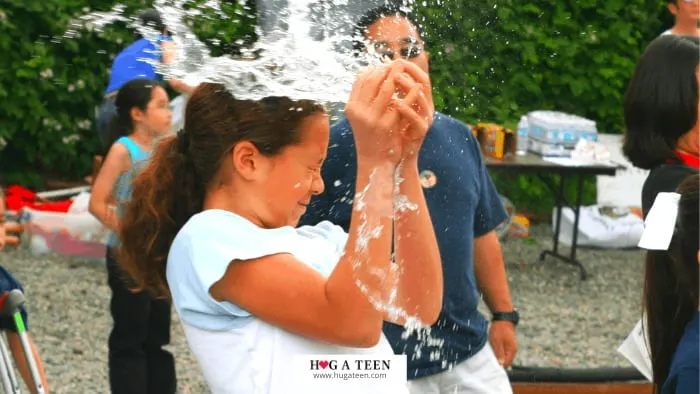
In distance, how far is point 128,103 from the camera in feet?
13.3

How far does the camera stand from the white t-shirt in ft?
5.52

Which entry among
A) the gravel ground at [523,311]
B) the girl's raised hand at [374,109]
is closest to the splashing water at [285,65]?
the girl's raised hand at [374,109]

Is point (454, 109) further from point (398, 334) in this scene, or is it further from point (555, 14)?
point (398, 334)

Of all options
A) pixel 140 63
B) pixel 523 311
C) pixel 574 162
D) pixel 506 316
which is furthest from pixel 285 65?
pixel 574 162

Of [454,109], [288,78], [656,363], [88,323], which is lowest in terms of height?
[88,323]

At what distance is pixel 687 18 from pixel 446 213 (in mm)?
2208

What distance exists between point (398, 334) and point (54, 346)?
3221 millimetres

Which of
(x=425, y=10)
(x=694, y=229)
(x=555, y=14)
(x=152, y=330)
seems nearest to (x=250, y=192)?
(x=425, y=10)

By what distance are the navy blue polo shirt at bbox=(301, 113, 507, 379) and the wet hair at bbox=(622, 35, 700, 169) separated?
1.76ft

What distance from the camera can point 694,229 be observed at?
225 centimetres

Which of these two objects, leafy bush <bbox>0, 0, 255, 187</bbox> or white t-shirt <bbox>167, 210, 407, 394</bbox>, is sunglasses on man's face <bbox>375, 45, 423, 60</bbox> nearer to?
white t-shirt <bbox>167, 210, 407, 394</bbox>

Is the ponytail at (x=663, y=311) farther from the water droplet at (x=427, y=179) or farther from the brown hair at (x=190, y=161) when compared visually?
the brown hair at (x=190, y=161)

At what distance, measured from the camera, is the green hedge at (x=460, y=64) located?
184 cm

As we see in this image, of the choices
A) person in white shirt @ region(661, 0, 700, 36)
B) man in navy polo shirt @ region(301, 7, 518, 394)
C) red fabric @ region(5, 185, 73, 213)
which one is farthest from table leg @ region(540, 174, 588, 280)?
man in navy polo shirt @ region(301, 7, 518, 394)
